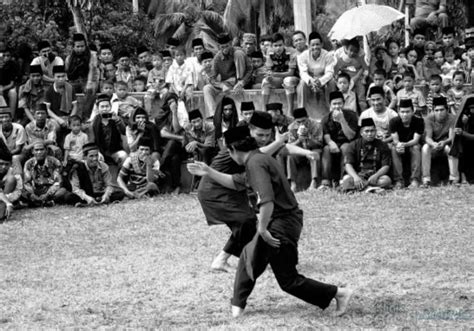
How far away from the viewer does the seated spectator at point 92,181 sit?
14.6m

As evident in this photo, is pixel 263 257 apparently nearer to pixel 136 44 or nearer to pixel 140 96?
pixel 140 96

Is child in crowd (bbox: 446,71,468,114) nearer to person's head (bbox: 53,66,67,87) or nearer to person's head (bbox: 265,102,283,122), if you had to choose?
person's head (bbox: 265,102,283,122)

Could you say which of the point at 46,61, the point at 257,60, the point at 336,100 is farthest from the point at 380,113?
the point at 46,61

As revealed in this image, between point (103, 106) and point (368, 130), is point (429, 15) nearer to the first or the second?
point (368, 130)

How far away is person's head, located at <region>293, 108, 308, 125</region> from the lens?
14266 mm

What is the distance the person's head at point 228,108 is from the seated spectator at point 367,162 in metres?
1.87

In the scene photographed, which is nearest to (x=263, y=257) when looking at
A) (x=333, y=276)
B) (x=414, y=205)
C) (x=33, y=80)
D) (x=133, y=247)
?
(x=333, y=276)

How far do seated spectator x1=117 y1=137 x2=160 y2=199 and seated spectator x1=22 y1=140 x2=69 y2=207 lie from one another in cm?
91

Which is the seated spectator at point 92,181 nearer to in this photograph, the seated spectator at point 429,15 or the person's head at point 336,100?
the person's head at point 336,100

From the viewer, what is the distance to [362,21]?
15.9 metres

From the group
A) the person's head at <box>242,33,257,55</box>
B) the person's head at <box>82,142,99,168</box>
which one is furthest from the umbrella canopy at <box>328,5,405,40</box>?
the person's head at <box>82,142,99,168</box>

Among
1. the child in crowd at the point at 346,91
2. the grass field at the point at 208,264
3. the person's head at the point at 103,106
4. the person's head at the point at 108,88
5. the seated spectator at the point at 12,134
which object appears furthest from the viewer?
the person's head at the point at 108,88

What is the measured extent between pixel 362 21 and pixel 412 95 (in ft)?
5.26

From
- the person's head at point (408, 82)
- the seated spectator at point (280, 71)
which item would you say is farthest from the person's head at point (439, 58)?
the seated spectator at point (280, 71)
